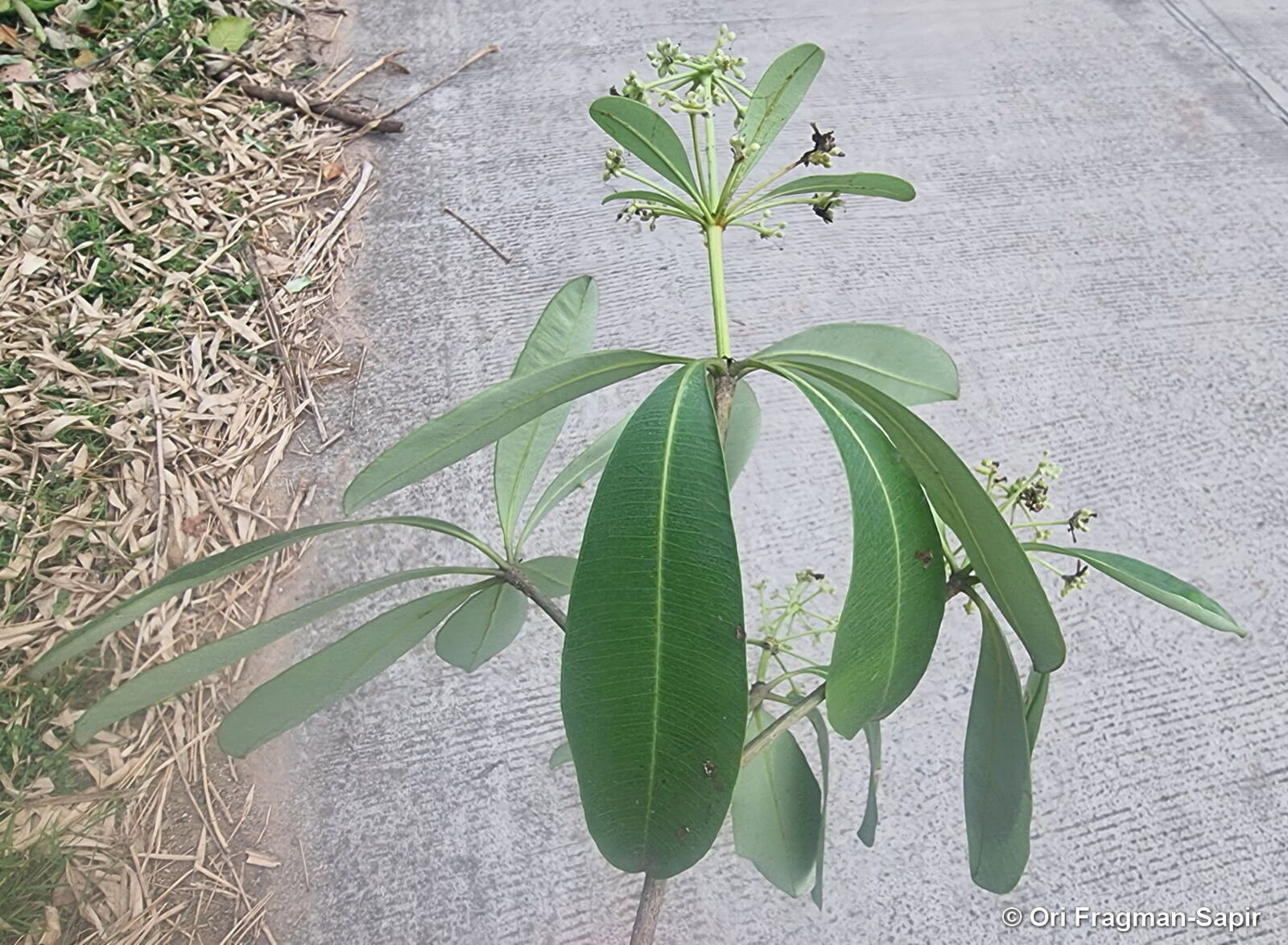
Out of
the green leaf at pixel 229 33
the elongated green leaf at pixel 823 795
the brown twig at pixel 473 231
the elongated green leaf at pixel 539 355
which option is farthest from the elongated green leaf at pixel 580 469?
the green leaf at pixel 229 33

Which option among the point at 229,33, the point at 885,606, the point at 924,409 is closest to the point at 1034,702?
the point at 885,606

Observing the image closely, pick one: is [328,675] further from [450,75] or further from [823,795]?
[450,75]

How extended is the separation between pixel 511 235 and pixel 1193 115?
1161 millimetres

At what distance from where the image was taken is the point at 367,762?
966 millimetres

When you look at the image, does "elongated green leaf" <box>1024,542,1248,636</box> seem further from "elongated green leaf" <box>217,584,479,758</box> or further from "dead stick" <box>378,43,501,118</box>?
"dead stick" <box>378,43,501,118</box>

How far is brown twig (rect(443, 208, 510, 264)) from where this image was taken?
55.2 inches

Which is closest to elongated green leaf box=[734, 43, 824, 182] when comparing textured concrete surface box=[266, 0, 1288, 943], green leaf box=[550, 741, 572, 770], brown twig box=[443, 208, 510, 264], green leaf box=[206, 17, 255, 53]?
green leaf box=[550, 741, 572, 770]

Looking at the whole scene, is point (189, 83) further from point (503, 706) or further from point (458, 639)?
point (458, 639)

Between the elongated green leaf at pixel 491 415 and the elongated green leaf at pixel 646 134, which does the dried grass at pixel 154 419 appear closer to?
the elongated green leaf at pixel 491 415

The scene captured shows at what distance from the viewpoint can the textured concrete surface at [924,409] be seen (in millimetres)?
906

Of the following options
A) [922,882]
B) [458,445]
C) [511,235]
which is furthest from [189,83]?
[922,882]

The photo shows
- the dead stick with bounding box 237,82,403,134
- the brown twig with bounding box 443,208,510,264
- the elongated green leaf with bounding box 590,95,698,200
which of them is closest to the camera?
the elongated green leaf with bounding box 590,95,698,200

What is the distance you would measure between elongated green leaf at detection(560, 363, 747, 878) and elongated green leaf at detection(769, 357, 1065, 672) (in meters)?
0.08

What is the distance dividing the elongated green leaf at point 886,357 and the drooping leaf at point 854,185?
0.32ft
